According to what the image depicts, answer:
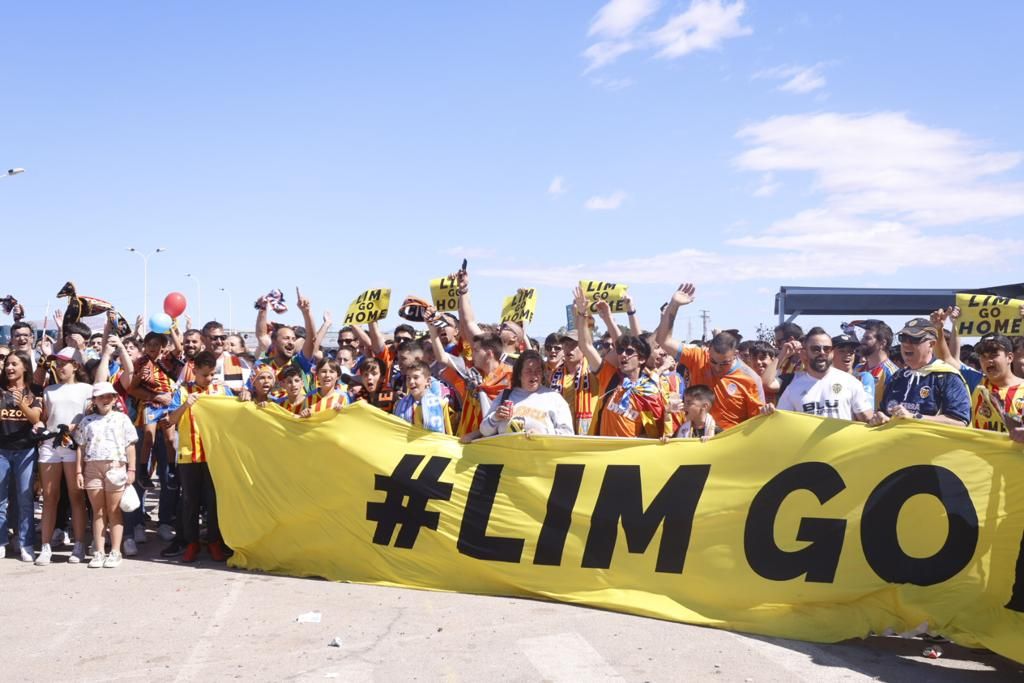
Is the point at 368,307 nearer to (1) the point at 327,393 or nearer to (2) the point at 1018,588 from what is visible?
(1) the point at 327,393

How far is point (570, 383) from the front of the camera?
8.27m

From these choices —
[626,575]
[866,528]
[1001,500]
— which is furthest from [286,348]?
[1001,500]

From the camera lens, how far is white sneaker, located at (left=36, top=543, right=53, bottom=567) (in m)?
8.03

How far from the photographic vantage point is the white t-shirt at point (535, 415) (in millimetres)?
7004

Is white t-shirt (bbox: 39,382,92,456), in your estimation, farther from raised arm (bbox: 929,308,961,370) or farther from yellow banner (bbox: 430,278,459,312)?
raised arm (bbox: 929,308,961,370)

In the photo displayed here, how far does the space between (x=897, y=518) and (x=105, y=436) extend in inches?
257

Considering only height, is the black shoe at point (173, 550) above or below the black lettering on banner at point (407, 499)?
below

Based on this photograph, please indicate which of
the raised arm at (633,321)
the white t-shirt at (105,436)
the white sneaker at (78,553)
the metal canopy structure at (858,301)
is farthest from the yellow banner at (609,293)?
the metal canopy structure at (858,301)

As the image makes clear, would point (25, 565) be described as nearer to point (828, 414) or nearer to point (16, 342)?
point (16, 342)

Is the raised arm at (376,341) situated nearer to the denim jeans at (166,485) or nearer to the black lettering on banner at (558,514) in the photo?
the denim jeans at (166,485)

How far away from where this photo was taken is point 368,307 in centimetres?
1011

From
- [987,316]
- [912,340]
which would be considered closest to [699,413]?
[912,340]

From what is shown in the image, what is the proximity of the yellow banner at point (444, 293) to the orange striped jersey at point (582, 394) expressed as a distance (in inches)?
81.9

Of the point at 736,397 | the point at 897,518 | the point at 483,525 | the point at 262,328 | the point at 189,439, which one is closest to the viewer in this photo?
the point at 897,518
